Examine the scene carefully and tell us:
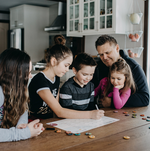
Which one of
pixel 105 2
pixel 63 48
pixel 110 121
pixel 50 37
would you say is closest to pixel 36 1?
pixel 50 37

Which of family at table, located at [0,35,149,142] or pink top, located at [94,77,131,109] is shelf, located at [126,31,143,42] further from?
pink top, located at [94,77,131,109]

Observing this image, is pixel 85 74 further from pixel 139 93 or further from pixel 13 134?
pixel 13 134

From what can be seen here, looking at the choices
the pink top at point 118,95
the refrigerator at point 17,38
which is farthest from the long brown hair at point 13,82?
the refrigerator at point 17,38

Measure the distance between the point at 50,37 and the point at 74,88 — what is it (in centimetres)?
420

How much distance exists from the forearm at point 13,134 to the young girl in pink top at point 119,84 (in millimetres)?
942

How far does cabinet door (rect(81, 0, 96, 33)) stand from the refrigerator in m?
2.07

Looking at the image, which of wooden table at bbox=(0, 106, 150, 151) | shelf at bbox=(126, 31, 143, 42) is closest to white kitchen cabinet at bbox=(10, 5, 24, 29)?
shelf at bbox=(126, 31, 143, 42)

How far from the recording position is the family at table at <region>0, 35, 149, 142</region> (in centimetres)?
123

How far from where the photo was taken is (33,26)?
564 centimetres

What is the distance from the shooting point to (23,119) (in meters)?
1.31

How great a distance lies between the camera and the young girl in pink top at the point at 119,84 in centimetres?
190

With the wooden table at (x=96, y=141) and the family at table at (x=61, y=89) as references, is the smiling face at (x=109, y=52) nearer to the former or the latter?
the family at table at (x=61, y=89)

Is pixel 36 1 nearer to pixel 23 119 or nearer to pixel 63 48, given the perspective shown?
pixel 63 48

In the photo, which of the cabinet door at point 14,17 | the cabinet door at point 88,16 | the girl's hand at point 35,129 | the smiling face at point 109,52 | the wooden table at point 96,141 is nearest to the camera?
the wooden table at point 96,141
